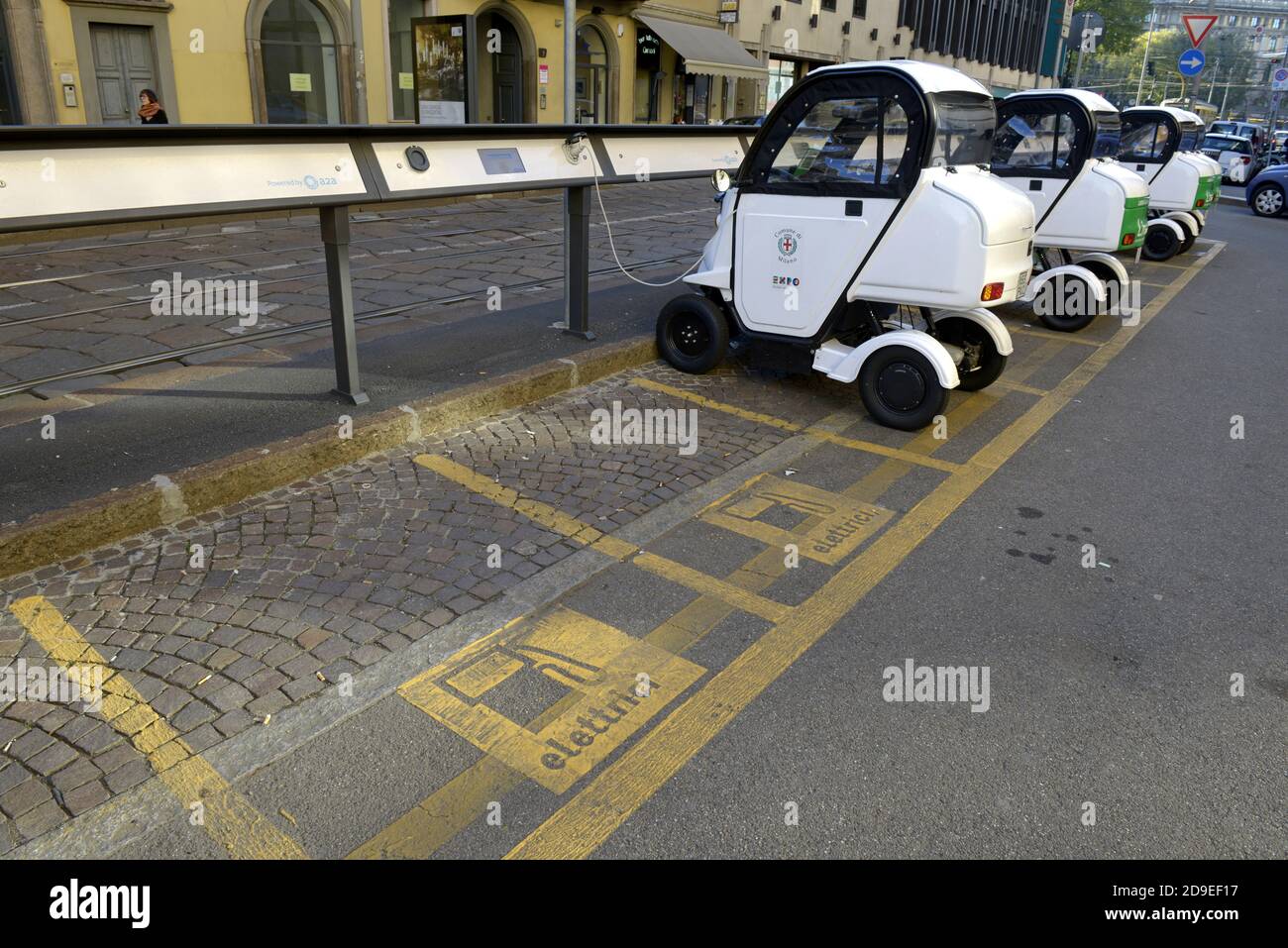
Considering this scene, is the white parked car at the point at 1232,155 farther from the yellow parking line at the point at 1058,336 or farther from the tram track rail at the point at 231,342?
the tram track rail at the point at 231,342

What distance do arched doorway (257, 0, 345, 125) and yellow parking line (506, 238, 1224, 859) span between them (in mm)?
15476

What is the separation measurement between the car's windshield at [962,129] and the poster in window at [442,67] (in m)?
13.2

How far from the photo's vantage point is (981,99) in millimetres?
5656

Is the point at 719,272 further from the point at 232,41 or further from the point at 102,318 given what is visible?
the point at 232,41

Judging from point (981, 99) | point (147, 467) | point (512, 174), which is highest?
point (981, 99)

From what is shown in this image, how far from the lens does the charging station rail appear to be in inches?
146

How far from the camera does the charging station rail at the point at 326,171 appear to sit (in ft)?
12.2

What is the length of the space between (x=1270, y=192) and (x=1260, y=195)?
215mm

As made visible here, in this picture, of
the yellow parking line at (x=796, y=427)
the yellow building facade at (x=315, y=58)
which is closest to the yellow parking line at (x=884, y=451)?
the yellow parking line at (x=796, y=427)

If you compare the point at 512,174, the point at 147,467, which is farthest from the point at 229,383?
the point at 512,174

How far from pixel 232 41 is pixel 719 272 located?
13415mm

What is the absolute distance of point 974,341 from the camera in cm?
628

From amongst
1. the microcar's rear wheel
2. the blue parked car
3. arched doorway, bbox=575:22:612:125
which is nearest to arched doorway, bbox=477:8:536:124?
arched doorway, bbox=575:22:612:125
